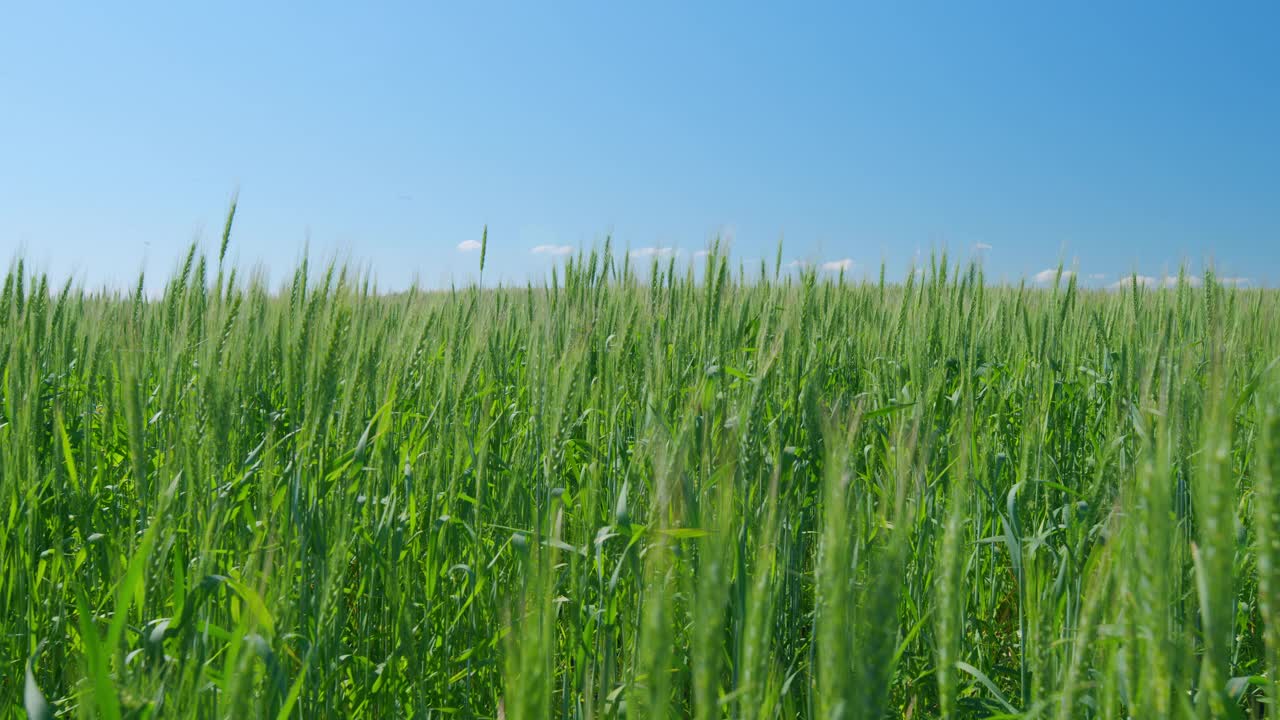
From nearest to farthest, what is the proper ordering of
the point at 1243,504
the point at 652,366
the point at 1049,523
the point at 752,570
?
the point at 752,570 < the point at 652,366 < the point at 1049,523 < the point at 1243,504

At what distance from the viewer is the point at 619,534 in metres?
1.28

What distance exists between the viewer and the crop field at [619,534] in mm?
591

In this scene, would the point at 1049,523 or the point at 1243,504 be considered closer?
the point at 1049,523

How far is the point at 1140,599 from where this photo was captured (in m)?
0.60

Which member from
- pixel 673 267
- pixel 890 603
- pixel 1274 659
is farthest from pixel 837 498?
pixel 673 267

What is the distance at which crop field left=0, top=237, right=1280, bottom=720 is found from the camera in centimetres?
59

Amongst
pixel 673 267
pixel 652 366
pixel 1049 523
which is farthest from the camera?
pixel 673 267

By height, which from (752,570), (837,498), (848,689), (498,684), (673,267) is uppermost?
(673,267)

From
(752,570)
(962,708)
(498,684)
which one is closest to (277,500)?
(498,684)

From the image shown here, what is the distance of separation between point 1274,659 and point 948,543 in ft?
0.82

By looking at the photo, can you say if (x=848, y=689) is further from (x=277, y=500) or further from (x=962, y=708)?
(x=277, y=500)

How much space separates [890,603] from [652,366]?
1.02 metres

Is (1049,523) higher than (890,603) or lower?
lower

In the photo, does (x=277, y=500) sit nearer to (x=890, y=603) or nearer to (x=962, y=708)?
(x=890, y=603)
